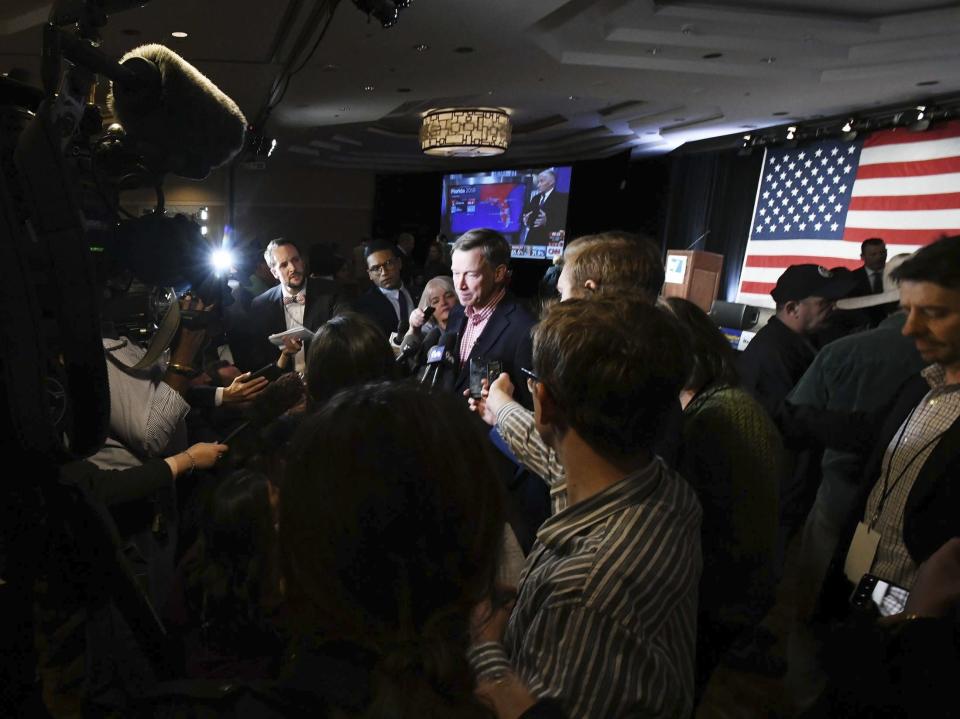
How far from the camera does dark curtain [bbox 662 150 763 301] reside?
7.95 meters

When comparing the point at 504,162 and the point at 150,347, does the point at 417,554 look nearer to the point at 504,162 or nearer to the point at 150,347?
the point at 150,347

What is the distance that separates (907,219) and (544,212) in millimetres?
5289

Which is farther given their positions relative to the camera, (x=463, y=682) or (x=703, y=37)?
(x=703, y=37)

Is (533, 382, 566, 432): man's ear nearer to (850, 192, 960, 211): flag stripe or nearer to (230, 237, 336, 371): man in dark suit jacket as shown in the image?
(230, 237, 336, 371): man in dark suit jacket

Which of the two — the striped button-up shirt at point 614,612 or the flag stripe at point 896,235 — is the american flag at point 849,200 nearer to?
the flag stripe at point 896,235

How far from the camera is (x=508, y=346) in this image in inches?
88.2

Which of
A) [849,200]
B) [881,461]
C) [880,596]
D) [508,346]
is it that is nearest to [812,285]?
[881,461]

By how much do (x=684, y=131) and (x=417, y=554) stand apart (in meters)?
8.34

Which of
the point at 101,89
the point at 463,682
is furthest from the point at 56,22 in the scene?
the point at 463,682

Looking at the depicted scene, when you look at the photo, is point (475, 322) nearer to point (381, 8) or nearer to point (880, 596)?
point (880, 596)

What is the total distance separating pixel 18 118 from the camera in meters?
0.55

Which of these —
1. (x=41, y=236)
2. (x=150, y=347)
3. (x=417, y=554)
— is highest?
(x=41, y=236)

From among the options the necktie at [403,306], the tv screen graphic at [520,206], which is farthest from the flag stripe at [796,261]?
the necktie at [403,306]

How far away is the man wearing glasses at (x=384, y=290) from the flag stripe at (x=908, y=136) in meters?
5.25
